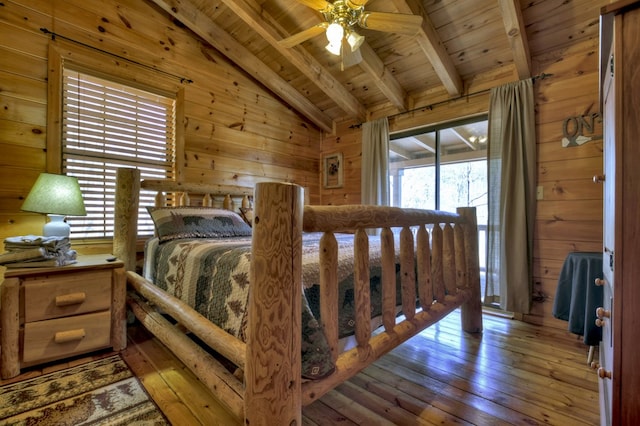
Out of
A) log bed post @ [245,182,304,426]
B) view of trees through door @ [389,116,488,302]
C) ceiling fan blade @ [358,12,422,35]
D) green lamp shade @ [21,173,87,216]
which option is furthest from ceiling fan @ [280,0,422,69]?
green lamp shade @ [21,173,87,216]

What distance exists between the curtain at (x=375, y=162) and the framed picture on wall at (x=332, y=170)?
1.49 feet

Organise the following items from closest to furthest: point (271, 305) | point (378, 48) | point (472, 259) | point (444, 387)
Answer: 1. point (271, 305)
2. point (444, 387)
3. point (472, 259)
4. point (378, 48)

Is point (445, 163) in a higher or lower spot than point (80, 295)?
higher

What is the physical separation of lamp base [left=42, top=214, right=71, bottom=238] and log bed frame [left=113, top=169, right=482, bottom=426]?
1.93 ft

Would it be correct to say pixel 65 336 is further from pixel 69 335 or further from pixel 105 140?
pixel 105 140

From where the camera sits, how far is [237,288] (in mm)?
1151

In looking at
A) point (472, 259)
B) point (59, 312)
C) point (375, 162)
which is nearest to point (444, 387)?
point (472, 259)

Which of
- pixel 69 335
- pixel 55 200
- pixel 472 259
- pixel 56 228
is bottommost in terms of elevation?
pixel 69 335

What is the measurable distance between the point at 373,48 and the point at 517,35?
1182 millimetres

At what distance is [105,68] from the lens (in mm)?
2400

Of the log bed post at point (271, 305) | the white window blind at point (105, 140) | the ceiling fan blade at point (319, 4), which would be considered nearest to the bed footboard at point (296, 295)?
the log bed post at point (271, 305)

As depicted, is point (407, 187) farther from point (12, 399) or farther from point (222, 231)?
point (12, 399)

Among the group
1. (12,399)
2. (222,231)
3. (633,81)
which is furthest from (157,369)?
(633,81)

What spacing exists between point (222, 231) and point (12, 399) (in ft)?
4.49
